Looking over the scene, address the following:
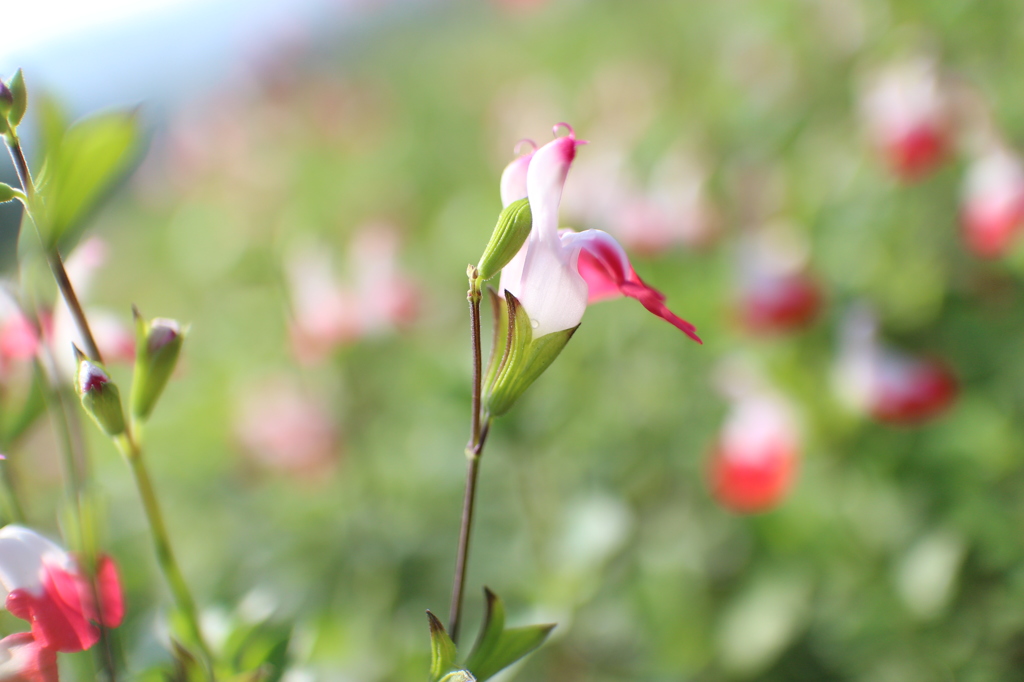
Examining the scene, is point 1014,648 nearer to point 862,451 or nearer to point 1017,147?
point 862,451

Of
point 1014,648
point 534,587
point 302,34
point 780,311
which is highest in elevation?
point 302,34

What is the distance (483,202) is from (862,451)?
69 centimetres

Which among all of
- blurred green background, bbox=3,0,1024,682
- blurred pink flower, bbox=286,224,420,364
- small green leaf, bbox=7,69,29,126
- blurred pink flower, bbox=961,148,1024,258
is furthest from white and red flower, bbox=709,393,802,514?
small green leaf, bbox=7,69,29,126

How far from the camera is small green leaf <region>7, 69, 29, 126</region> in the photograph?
24 cm

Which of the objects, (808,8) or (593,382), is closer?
(593,382)

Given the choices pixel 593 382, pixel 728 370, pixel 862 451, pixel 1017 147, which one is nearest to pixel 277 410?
pixel 593 382

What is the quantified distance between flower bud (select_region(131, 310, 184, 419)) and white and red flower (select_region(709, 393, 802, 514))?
0.51m

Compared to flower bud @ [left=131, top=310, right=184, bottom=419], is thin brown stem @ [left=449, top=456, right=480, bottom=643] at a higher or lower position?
lower

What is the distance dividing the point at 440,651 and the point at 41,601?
0.14m

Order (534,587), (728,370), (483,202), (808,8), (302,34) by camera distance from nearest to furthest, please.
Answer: (534,587), (728,370), (483,202), (808,8), (302,34)

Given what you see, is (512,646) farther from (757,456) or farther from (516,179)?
(757,456)

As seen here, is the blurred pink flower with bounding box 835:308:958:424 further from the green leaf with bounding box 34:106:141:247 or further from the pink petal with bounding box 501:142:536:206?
the green leaf with bounding box 34:106:141:247

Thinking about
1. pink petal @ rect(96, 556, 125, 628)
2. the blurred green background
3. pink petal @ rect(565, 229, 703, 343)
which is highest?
pink petal @ rect(565, 229, 703, 343)

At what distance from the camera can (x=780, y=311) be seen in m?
0.66
